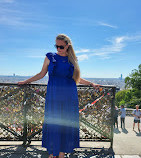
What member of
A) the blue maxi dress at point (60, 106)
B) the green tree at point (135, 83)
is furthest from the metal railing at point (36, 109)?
the green tree at point (135, 83)

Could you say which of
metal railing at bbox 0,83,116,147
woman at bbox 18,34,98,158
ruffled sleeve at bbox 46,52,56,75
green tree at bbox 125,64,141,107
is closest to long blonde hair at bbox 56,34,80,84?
woman at bbox 18,34,98,158

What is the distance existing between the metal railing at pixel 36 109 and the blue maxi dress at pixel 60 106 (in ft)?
3.14

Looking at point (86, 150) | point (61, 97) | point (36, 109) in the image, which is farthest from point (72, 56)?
point (86, 150)

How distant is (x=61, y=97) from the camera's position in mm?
2629

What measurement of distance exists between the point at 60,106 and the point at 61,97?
0.14 meters

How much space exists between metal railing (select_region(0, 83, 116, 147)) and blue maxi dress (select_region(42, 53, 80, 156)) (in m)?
0.96

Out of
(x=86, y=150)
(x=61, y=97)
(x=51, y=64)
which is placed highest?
(x=51, y=64)

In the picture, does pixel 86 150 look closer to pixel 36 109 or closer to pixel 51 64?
pixel 36 109

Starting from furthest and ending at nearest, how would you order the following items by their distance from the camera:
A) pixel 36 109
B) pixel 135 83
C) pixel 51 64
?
1. pixel 135 83
2. pixel 36 109
3. pixel 51 64

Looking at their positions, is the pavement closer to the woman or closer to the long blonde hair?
the woman

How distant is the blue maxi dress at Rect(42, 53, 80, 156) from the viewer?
2609 mm

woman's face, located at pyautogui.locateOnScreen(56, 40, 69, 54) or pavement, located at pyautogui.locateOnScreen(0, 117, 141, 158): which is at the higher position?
woman's face, located at pyautogui.locateOnScreen(56, 40, 69, 54)

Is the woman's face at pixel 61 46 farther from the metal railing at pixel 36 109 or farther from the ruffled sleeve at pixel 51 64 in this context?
the metal railing at pixel 36 109

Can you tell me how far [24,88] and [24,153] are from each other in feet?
4.19
